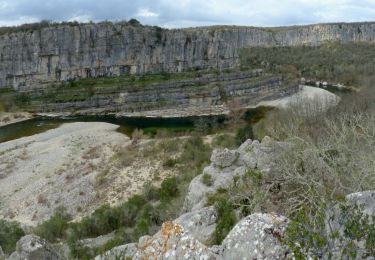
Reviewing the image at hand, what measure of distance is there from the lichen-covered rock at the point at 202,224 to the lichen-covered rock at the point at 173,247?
2.38 m

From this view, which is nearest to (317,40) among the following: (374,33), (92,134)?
(374,33)

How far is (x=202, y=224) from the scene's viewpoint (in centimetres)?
931

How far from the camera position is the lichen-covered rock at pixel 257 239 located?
533 centimetres

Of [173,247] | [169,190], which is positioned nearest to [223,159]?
[169,190]

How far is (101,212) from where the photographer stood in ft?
64.5

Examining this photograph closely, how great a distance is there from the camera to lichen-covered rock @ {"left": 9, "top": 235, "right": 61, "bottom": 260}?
27.9 ft

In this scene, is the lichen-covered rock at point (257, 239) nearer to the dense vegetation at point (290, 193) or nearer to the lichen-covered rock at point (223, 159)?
the dense vegetation at point (290, 193)

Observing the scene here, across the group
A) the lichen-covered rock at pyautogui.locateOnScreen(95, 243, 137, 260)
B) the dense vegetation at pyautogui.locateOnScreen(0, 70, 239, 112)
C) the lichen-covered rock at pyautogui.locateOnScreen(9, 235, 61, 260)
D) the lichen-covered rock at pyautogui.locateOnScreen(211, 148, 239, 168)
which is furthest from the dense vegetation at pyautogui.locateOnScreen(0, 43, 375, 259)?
the dense vegetation at pyautogui.locateOnScreen(0, 70, 239, 112)

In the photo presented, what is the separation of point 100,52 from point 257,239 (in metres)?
80.2

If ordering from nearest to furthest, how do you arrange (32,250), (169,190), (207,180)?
1. (32,250)
2. (207,180)
3. (169,190)

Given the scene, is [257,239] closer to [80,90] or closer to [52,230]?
[52,230]

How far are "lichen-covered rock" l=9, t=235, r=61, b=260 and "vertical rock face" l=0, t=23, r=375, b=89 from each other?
72.0 metres

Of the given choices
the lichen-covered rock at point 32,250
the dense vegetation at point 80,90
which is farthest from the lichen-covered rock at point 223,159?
the dense vegetation at point 80,90

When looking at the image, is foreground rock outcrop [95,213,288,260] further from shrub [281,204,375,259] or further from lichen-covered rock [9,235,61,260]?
lichen-covered rock [9,235,61,260]
